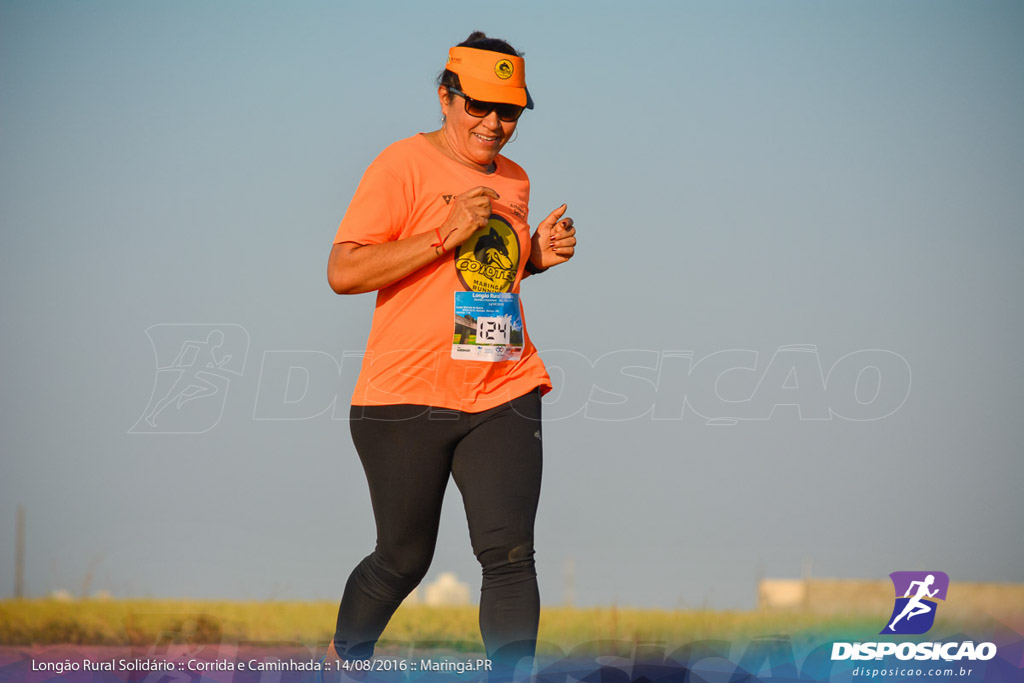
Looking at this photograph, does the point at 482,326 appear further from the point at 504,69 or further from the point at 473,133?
the point at 504,69

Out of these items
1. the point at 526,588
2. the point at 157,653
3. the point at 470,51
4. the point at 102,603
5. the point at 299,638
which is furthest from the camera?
the point at 102,603

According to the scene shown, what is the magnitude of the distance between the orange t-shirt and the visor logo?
0.31m

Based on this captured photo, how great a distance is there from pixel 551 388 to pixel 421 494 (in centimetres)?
54

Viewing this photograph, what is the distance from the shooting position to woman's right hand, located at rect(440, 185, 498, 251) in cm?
327

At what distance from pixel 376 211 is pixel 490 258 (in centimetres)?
38

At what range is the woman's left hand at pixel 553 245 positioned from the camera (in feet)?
12.5

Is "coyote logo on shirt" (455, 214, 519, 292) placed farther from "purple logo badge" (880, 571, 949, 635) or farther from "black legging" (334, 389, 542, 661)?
"purple logo badge" (880, 571, 949, 635)

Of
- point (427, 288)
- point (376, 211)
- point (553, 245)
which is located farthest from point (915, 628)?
point (376, 211)

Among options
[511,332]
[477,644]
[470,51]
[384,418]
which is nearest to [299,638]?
[477,644]

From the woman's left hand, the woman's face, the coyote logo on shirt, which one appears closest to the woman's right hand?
the coyote logo on shirt

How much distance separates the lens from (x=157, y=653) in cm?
387

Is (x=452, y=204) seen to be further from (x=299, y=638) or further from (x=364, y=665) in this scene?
(x=299, y=638)

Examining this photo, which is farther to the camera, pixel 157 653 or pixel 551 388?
pixel 157 653

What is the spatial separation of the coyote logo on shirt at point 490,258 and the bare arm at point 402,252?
13 centimetres
